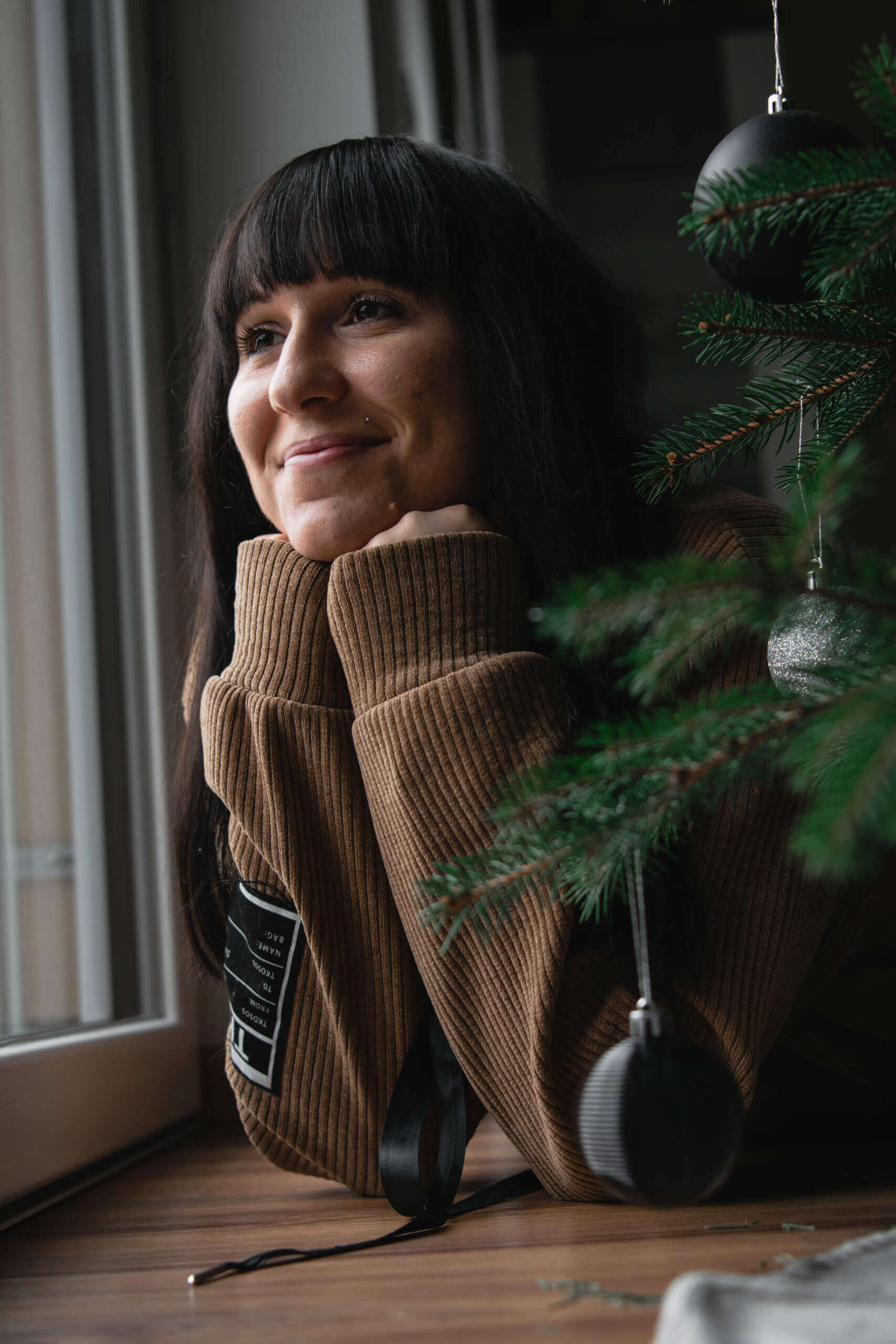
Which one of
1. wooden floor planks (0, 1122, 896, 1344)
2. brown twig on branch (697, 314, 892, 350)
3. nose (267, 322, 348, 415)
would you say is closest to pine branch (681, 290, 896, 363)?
brown twig on branch (697, 314, 892, 350)

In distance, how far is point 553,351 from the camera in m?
0.86

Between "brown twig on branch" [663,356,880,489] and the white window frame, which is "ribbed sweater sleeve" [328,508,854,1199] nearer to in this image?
"brown twig on branch" [663,356,880,489]

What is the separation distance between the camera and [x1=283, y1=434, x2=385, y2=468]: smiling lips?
31.5 inches

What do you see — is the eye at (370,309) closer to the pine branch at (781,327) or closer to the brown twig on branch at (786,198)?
the pine branch at (781,327)

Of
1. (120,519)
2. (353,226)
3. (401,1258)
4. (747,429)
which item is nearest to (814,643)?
(747,429)

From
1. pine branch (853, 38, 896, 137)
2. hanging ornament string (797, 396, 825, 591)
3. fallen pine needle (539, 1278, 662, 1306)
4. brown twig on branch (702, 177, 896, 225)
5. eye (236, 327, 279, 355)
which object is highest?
pine branch (853, 38, 896, 137)

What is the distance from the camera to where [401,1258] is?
56 centimetres

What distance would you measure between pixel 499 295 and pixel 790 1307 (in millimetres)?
676

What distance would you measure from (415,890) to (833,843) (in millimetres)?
413

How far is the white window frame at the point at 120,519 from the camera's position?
1097 mm

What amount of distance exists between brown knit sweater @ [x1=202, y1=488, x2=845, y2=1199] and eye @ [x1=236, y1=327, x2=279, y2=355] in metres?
0.16

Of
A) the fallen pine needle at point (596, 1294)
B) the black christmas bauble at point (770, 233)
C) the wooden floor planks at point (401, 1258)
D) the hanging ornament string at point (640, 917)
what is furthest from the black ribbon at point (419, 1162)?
the black christmas bauble at point (770, 233)

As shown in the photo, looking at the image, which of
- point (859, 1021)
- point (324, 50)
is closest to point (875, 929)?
point (859, 1021)

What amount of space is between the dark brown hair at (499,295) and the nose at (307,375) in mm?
49
